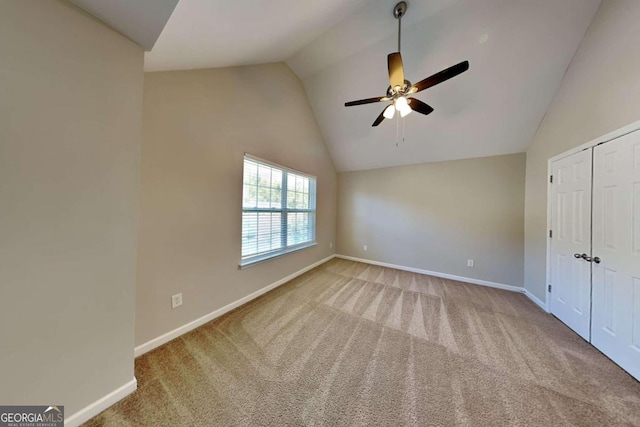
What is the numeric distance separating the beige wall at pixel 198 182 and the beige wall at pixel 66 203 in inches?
16.3

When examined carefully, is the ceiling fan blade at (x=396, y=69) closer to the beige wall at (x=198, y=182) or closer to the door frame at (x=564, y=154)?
the beige wall at (x=198, y=182)

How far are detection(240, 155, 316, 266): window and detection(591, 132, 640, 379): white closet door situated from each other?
138 inches

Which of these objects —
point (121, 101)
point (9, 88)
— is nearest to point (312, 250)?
point (121, 101)

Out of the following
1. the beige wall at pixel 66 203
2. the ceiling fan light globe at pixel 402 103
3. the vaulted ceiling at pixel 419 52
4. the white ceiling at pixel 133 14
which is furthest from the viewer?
the ceiling fan light globe at pixel 402 103

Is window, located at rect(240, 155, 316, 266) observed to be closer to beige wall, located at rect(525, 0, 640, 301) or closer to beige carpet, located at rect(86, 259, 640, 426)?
beige carpet, located at rect(86, 259, 640, 426)

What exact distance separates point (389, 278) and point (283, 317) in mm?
2205

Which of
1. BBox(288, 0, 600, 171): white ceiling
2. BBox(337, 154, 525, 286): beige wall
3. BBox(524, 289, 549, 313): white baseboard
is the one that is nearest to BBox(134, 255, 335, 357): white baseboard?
BBox(337, 154, 525, 286): beige wall

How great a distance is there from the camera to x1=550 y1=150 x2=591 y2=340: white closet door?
2049 mm

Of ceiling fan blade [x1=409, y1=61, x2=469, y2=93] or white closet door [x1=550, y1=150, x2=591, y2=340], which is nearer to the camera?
ceiling fan blade [x1=409, y1=61, x2=469, y2=93]

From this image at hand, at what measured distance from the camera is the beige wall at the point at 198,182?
1.70 m

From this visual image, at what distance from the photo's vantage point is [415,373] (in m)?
1.56

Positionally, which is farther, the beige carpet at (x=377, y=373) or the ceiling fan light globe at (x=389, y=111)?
the ceiling fan light globe at (x=389, y=111)

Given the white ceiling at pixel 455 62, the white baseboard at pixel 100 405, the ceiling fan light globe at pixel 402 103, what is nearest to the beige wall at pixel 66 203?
the white baseboard at pixel 100 405

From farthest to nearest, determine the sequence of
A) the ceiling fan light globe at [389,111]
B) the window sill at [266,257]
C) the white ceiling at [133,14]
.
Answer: the window sill at [266,257], the ceiling fan light globe at [389,111], the white ceiling at [133,14]
